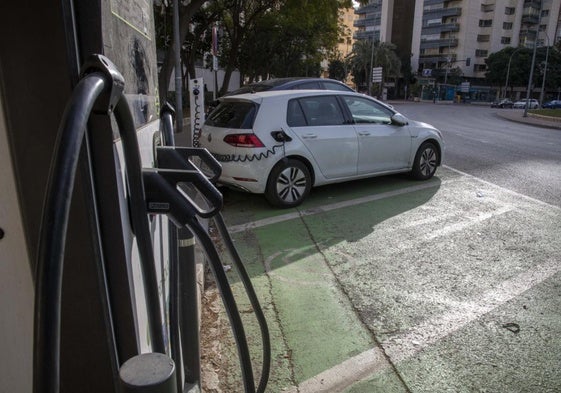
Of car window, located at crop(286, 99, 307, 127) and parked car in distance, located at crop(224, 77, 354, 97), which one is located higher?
parked car in distance, located at crop(224, 77, 354, 97)

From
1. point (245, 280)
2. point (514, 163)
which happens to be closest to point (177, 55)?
point (514, 163)

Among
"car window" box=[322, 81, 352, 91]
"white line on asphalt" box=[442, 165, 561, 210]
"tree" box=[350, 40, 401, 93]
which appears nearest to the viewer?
"white line on asphalt" box=[442, 165, 561, 210]

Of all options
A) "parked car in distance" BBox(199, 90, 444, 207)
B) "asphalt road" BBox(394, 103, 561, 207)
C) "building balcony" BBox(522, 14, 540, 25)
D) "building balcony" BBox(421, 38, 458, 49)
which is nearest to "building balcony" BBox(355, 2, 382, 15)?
"building balcony" BBox(421, 38, 458, 49)

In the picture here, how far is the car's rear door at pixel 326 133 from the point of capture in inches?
254

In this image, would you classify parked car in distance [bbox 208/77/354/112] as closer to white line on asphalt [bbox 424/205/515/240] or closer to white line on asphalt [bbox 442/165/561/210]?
white line on asphalt [bbox 442/165/561/210]

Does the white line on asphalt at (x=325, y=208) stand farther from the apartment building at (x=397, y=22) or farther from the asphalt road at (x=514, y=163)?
the apartment building at (x=397, y=22)

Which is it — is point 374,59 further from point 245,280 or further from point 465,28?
point 245,280

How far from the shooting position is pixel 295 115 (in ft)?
21.1

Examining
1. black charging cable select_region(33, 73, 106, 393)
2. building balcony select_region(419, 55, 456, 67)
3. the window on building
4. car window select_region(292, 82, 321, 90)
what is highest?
the window on building

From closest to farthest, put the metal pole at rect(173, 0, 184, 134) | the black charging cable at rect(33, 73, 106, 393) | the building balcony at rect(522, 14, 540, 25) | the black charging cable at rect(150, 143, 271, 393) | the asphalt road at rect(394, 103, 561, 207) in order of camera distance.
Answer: the black charging cable at rect(33, 73, 106, 393), the black charging cable at rect(150, 143, 271, 393), the asphalt road at rect(394, 103, 561, 207), the metal pole at rect(173, 0, 184, 134), the building balcony at rect(522, 14, 540, 25)

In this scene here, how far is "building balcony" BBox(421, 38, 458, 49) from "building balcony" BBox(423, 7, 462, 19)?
454 centimetres

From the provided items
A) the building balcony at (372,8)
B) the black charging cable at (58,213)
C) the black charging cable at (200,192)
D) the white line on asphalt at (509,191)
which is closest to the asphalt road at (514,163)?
the white line on asphalt at (509,191)

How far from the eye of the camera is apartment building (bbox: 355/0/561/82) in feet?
277

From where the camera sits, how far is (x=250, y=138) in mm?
6051
